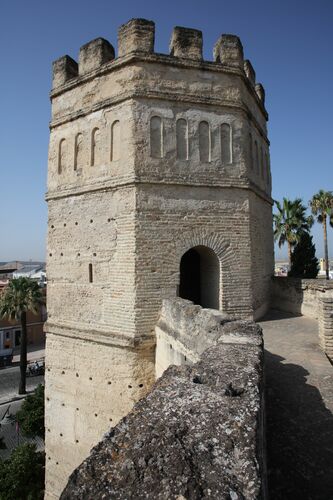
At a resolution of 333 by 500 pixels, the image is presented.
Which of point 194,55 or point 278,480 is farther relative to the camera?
point 194,55

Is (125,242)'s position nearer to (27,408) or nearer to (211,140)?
(211,140)

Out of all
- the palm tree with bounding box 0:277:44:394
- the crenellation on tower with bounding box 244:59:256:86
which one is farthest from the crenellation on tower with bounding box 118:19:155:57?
the palm tree with bounding box 0:277:44:394

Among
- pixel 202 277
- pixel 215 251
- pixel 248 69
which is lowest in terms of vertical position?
pixel 202 277

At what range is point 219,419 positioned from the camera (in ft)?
6.49

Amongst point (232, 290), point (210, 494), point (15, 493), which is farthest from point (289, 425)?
point (15, 493)

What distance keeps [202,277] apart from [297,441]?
6094mm

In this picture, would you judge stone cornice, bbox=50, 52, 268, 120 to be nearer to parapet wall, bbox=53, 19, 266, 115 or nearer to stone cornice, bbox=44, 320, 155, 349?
parapet wall, bbox=53, 19, 266, 115

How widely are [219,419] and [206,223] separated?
6.52 m

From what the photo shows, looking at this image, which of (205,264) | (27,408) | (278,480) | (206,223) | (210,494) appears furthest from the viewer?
(27,408)

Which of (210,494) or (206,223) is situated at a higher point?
(206,223)

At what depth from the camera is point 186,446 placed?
5.70 ft

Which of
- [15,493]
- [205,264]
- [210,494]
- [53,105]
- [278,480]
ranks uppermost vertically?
[53,105]

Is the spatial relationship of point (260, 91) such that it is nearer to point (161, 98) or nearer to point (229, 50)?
point (229, 50)

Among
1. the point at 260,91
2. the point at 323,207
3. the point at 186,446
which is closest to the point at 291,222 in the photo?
the point at 323,207
